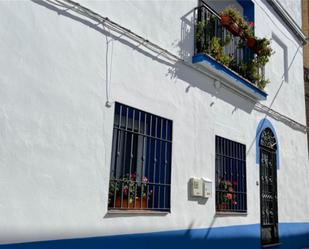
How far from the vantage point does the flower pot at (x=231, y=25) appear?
717cm

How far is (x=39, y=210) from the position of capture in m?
3.89

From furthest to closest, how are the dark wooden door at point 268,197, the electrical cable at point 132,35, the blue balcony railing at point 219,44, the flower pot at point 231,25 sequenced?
the dark wooden door at point 268,197, the flower pot at point 231,25, the blue balcony railing at point 219,44, the electrical cable at point 132,35

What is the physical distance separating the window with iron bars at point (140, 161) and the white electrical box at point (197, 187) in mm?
485

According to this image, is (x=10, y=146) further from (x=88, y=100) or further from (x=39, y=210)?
(x=88, y=100)

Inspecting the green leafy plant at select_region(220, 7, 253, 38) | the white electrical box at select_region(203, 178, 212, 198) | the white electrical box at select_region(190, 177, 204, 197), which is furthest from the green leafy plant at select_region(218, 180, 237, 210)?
the green leafy plant at select_region(220, 7, 253, 38)

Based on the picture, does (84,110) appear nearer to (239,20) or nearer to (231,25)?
(231,25)

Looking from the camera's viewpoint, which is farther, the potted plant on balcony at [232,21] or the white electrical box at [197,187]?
the potted plant on balcony at [232,21]

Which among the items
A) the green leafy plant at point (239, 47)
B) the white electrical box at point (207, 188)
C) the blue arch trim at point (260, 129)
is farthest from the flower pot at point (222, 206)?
the green leafy plant at point (239, 47)

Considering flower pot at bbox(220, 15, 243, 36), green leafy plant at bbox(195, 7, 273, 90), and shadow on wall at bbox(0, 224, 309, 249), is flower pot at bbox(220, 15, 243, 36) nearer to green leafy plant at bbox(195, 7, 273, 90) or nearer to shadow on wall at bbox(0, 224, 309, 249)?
green leafy plant at bbox(195, 7, 273, 90)

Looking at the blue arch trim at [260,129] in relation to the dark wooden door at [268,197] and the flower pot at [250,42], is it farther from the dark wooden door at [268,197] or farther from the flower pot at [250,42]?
the flower pot at [250,42]

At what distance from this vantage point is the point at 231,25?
7.32m

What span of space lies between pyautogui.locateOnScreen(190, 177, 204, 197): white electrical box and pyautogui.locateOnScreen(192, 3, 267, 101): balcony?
6.35 feet

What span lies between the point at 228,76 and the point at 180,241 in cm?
311

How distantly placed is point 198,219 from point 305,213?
16.5 ft
